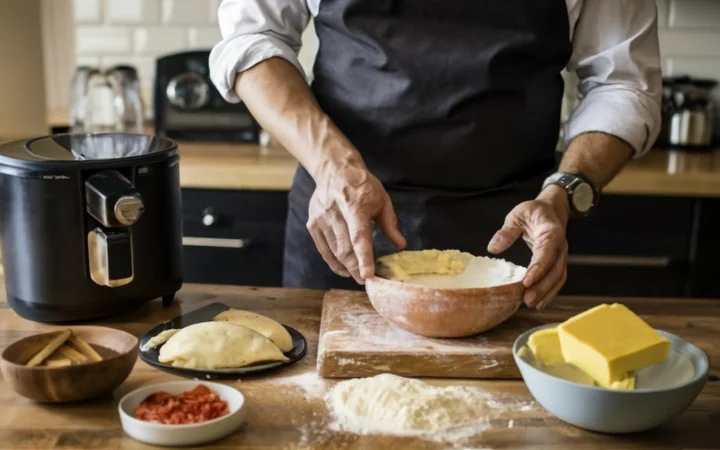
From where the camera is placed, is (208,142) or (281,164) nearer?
(281,164)

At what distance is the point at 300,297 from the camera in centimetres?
130

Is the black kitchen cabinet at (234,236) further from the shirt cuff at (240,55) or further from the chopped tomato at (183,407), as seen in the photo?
the chopped tomato at (183,407)

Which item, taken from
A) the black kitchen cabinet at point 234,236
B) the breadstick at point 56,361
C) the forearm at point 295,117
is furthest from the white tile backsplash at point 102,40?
the breadstick at point 56,361

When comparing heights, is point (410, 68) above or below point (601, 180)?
above

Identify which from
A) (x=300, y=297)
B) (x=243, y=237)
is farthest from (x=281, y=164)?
(x=300, y=297)

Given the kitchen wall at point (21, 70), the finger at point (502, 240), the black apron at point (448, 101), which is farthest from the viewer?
the kitchen wall at point (21, 70)

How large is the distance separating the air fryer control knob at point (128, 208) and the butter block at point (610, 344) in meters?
0.53

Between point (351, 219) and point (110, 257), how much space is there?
0.31 meters

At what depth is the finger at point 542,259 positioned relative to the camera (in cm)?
109

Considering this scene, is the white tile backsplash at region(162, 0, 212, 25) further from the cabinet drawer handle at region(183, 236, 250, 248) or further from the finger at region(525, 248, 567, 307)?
the finger at region(525, 248, 567, 307)

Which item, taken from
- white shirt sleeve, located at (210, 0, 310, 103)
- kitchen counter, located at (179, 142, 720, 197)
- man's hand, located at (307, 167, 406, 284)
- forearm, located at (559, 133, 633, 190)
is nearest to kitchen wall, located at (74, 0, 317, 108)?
kitchen counter, located at (179, 142, 720, 197)

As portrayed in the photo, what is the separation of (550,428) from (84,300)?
616 mm

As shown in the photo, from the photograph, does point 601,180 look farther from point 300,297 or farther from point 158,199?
point 158,199

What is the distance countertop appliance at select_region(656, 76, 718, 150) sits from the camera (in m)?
2.45
